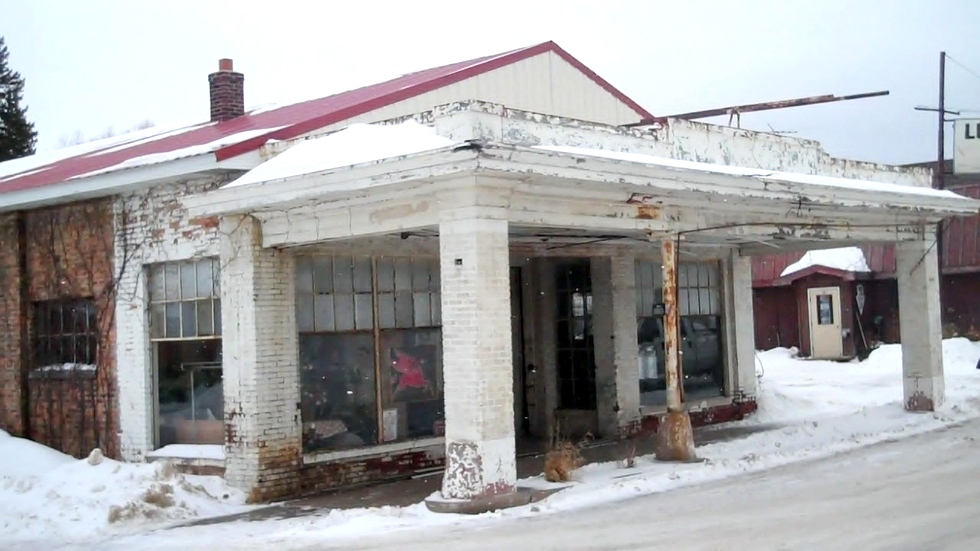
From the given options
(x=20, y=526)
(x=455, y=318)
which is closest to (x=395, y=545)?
(x=455, y=318)

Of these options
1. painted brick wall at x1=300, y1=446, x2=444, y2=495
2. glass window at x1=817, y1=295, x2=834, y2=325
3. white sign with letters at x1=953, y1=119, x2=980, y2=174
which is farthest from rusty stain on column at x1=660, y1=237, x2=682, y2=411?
white sign with letters at x1=953, y1=119, x2=980, y2=174

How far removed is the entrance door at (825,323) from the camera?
30.9 meters

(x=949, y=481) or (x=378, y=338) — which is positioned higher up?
(x=378, y=338)

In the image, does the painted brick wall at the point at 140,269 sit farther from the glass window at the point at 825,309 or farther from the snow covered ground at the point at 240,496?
the glass window at the point at 825,309

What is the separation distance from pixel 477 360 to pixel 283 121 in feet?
19.4

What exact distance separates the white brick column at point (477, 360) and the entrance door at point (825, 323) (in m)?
21.8

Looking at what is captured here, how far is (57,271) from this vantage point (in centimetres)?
1573

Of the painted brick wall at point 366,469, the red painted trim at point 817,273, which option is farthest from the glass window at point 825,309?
the painted brick wall at point 366,469

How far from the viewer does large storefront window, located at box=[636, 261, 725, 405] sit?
18.3 m

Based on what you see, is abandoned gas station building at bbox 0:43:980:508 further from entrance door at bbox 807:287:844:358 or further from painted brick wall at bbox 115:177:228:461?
entrance door at bbox 807:287:844:358

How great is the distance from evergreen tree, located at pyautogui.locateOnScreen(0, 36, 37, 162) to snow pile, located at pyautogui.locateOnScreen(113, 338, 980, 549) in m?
30.2

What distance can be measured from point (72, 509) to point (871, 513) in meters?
7.74

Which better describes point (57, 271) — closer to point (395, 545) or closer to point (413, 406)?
point (413, 406)

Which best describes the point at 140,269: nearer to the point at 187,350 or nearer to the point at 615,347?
the point at 187,350
